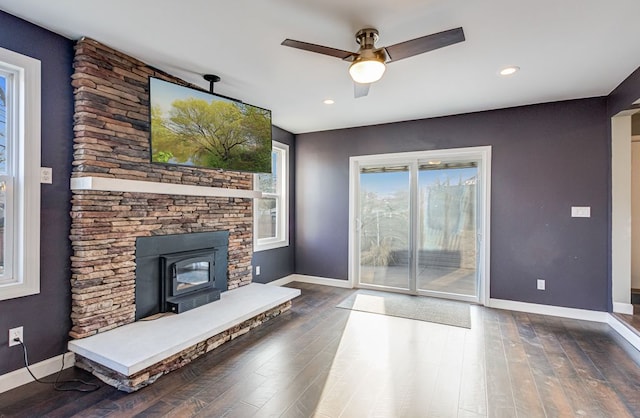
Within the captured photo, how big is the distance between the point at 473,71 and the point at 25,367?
4.38 meters

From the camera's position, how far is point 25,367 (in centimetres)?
224

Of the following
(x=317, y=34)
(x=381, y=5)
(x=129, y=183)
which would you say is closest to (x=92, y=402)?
(x=129, y=183)

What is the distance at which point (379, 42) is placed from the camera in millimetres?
2432

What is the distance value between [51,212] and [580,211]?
5271 mm

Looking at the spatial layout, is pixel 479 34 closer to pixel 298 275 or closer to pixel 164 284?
pixel 164 284

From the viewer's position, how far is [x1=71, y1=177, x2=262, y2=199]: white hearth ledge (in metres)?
2.37

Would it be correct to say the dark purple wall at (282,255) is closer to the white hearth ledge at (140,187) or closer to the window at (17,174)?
the white hearth ledge at (140,187)

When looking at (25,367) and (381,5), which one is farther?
(25,367)

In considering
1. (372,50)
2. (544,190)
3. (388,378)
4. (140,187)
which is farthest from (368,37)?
(544,190)

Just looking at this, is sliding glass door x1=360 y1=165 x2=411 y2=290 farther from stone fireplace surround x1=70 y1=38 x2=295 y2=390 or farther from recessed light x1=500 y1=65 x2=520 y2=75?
stone fireplace surround x1=70 y1=38 x2=295 y2=390

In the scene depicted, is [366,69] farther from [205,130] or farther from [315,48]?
[205,130]

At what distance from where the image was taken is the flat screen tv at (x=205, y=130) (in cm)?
262

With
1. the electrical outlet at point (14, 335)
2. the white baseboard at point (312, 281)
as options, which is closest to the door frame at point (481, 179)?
the white baseboard at point (312, 281)

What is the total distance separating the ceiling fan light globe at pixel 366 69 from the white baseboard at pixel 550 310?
339 centimetres
